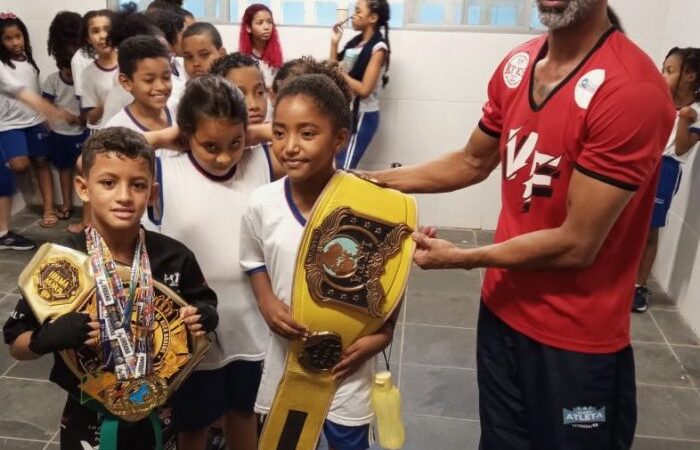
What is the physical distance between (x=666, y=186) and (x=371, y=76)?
1.78 m

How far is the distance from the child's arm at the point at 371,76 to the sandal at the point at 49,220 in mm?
2191

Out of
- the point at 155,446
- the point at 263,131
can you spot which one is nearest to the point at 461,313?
the point at 263,131

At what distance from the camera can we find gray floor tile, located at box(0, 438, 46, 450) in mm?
2334

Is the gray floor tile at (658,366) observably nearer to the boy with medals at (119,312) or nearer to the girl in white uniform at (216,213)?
the girl in white uniform at (216,213)

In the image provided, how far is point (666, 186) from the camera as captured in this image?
3.41 m

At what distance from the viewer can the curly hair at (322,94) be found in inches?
60.7

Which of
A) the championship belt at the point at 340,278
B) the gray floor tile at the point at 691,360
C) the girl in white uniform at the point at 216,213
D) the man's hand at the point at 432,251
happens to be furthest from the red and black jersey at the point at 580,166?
the gray floor tile at the point at 691,360

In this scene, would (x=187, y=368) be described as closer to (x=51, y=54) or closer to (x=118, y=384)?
(x=118, y=384)

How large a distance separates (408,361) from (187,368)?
1590 millimetres

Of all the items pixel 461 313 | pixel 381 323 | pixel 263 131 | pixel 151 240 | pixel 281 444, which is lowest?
pixel 461 313

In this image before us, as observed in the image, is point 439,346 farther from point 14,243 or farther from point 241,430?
point 14,243

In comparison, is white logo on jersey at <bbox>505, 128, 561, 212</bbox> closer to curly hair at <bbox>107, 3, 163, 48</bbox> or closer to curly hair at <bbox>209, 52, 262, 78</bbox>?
curly hair at <bbox>209, 52, 262, 78</bbox>

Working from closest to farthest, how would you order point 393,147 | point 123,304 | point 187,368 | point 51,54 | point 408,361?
point 123,304 → point 187,368 → point 408,361 → point 51,54 → point 393,147

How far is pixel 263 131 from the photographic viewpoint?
1.88 meters
